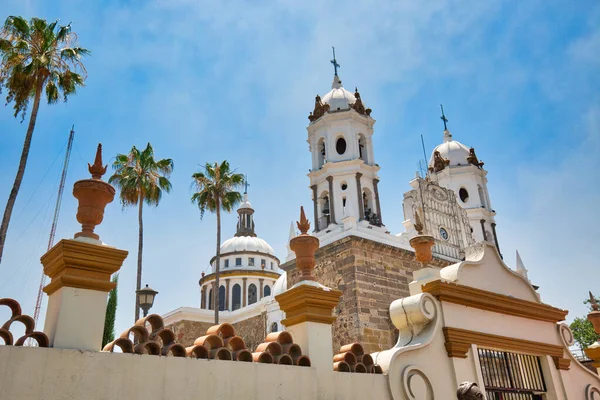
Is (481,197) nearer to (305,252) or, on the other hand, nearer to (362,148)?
(362,148)

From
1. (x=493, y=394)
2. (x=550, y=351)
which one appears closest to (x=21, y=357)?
(x=493, y=394)

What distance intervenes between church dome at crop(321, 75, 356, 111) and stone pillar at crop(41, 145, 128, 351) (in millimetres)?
21857

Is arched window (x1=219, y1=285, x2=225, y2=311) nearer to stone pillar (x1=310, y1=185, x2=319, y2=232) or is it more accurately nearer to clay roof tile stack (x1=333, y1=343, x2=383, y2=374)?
stone pillar (x1=310, y1=185, x2=319, y2=232)

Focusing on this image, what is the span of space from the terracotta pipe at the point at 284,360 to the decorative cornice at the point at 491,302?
2.77m

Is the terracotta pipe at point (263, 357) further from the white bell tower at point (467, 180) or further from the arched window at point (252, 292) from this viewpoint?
the arched window at point (252, 292)

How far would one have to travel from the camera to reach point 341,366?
Answer: 6293mm

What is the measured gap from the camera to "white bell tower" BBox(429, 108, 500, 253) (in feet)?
96.6

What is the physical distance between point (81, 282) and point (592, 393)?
31.4 ft

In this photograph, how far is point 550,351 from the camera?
8.80 m

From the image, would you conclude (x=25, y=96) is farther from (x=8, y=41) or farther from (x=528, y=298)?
(x=528, y=298)

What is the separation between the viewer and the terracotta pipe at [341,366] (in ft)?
20.5

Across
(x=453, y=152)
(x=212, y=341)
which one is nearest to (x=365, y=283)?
(x=212, y=341)

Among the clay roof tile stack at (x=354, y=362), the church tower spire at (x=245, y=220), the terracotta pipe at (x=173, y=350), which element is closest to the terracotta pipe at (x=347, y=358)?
the clay roof tile stack at (x=354, y=362)

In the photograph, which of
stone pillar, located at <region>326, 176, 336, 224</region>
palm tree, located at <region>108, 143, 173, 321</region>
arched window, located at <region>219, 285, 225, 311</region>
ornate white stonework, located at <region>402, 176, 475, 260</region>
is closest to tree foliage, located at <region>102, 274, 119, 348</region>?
palm tree, located at <region>108, 143, 173, 321</region>
